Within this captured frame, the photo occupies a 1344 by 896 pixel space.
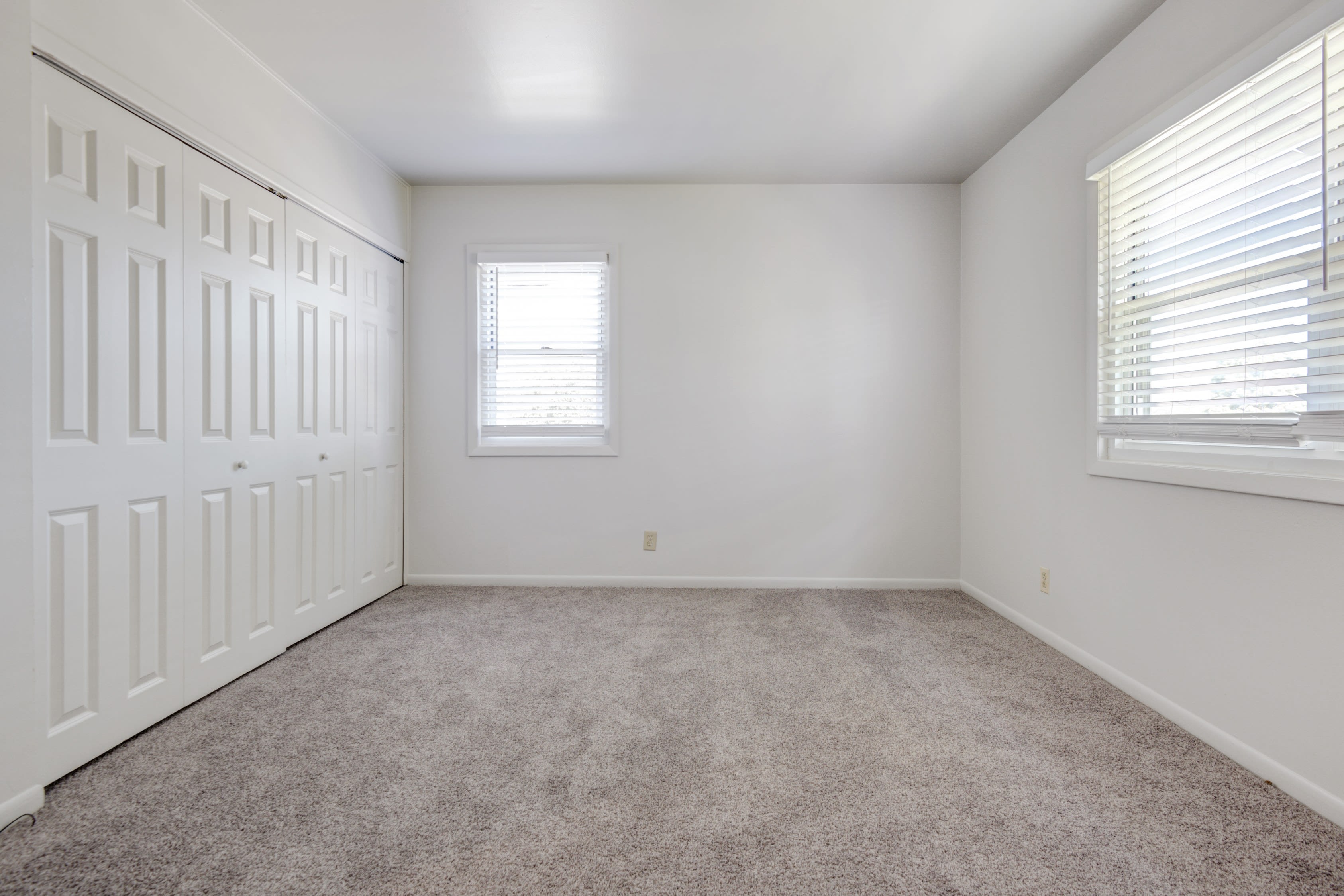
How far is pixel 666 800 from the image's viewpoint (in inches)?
64.1

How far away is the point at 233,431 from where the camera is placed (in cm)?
237

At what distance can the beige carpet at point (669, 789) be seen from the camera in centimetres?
136

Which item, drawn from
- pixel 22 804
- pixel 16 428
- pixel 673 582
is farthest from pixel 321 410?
pixel 673 582

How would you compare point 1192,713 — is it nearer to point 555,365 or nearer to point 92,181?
point 555,365

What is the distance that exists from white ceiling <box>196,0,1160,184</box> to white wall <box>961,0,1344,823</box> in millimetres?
256

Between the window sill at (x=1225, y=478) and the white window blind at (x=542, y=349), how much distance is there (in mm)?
2704

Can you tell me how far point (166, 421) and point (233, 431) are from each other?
12.6 inches

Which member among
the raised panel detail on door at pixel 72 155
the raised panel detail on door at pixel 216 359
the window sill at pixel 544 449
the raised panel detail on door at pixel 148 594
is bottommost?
the raised panel detail on door at pixel 148 594

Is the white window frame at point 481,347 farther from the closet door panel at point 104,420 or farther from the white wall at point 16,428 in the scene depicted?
the white wall at point 16,428

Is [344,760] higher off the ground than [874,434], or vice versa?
[874,434]

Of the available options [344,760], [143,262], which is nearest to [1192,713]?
[344,760]

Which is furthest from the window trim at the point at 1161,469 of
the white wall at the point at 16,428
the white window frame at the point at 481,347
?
the white wall at the point at 16,428

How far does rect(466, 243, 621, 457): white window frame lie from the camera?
3812 millimetres

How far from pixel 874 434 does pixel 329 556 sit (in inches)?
128
